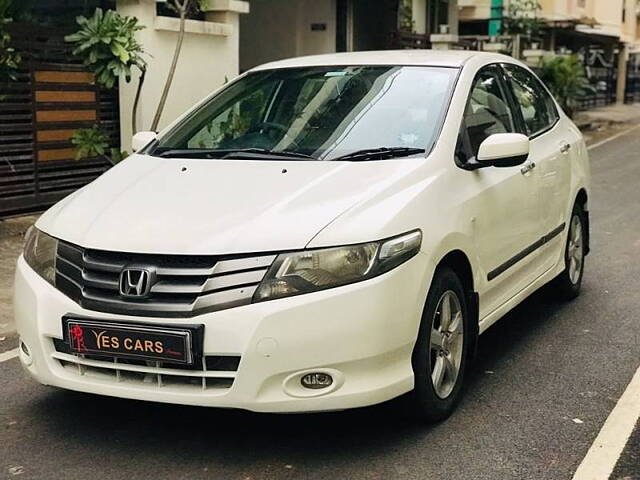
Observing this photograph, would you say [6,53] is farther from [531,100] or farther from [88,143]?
[531,100]

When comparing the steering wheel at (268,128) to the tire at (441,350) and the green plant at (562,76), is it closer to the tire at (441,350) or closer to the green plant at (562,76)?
the tire at (441,350)

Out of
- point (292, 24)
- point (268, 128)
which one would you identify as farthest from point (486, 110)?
point (292, 24)

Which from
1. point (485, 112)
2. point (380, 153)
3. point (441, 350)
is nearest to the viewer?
point (441, 350)

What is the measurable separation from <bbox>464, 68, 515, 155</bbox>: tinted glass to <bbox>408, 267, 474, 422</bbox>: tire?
0.89 meters

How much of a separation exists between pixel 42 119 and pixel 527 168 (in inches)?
240

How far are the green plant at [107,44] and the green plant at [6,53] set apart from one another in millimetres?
668

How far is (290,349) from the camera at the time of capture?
3.45 metres

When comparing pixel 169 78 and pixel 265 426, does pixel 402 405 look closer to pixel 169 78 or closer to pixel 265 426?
pixel 265 426

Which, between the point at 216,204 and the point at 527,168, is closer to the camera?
the point at 216,204

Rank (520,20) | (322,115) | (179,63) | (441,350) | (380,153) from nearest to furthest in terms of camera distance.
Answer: (441,350) → (380,153) → (322,115) → (179,63) → (520,20)

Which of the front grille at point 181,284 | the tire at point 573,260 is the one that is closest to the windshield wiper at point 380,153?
the front grille at point 181,284

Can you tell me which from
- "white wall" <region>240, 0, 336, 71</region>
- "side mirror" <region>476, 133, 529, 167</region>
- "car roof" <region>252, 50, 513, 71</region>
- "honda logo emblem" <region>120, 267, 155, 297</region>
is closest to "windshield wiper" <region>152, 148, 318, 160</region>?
"side mirror" <region>476, 133, 529, 167</region>

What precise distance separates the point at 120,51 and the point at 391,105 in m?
4.97

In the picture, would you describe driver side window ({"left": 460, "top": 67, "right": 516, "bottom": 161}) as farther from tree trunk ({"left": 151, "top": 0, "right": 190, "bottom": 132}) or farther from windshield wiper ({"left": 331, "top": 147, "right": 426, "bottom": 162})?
tree trunk ({"left": 151, "top": 0, "right": 190, "bottom": 132})
